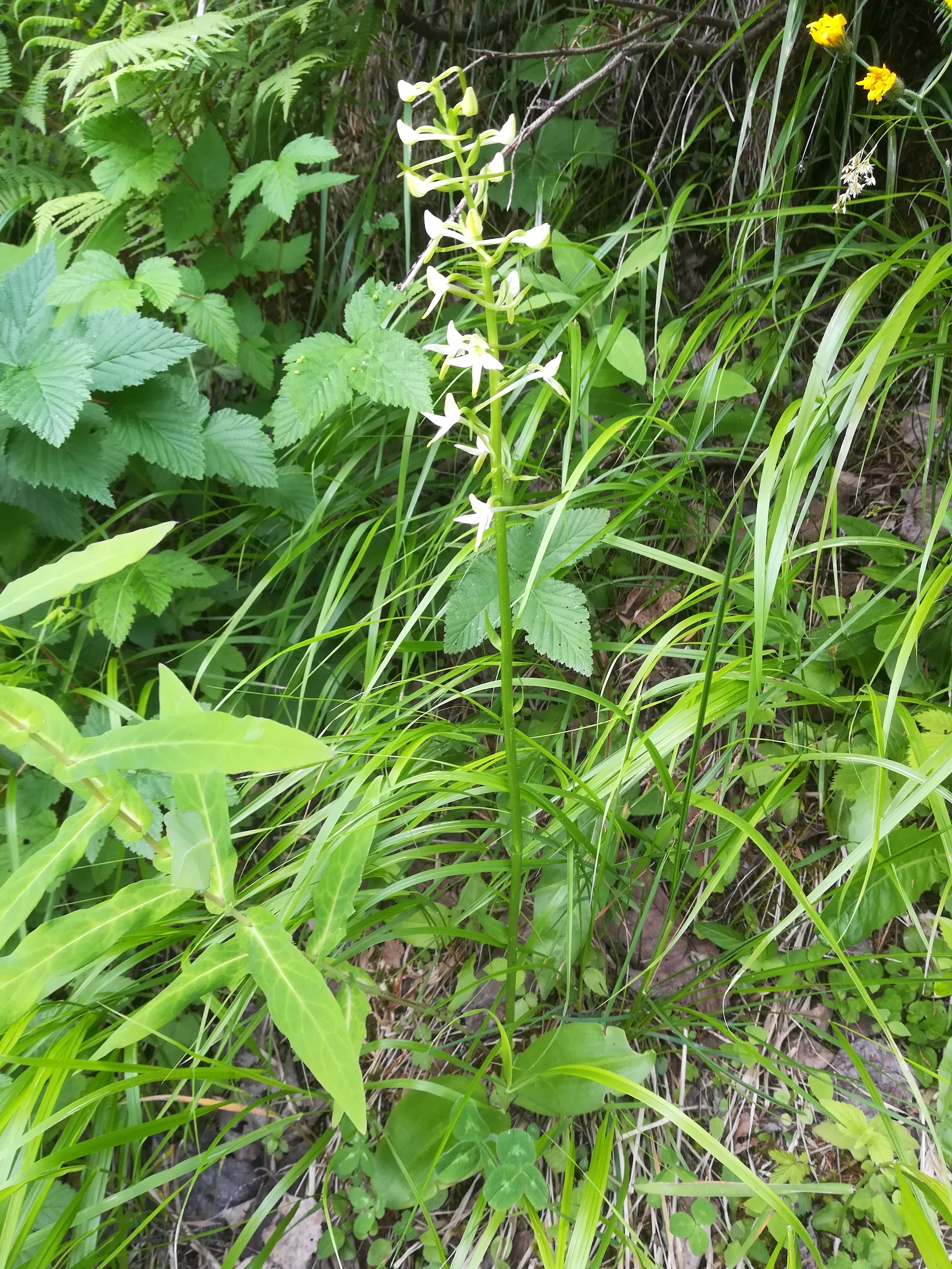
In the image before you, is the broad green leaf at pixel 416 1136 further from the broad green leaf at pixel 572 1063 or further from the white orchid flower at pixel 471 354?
the white orchid flower at pixel 471 354

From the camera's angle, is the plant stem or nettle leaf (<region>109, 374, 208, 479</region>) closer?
the plant stem

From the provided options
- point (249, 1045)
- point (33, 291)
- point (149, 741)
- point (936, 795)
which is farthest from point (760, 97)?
point (249, 1045)

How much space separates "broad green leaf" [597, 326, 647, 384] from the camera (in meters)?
1.69

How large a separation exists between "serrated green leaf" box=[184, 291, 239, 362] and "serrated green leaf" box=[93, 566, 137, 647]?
600 mm

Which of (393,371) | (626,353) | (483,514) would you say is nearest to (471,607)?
(393,371)

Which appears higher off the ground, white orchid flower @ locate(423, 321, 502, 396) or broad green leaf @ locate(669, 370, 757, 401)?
white orchid flower @ locate(423, 321, 502, 396)

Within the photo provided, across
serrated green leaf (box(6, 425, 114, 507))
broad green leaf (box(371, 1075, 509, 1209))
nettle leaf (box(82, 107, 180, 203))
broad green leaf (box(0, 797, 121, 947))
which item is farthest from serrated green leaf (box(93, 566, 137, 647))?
broad green leaf (box(371, 1075, 509, 1209))

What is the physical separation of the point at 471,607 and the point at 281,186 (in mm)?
1113

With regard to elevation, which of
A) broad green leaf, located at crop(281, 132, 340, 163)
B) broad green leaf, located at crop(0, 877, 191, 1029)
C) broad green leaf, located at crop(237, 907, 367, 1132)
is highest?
broad green leaf, located at crop(281, 132, 340, 163)

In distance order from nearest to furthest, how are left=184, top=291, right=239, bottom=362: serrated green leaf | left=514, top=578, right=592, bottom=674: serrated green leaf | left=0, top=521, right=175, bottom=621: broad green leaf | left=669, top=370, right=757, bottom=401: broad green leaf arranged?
left=0, top=521, right=175, bottom=621: broad green leaf < left=514, top=578, right=592, bottom=674: serrated green leaf < left=669, top=370, right=757, bottom=401: broad green leaf < left=184, top=291, right=239, bottom=362: serrated green leaf

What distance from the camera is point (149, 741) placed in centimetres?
87

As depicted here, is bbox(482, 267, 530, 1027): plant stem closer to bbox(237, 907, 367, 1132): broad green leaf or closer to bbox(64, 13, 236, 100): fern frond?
bbox(237, 907, 367, 1132): broad green leaf

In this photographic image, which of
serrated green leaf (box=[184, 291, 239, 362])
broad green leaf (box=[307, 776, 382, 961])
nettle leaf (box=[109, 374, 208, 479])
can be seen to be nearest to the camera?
broad green leaf (box=[307, 776, 382, 961])

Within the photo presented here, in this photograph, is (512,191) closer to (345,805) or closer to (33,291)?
(33,291)
